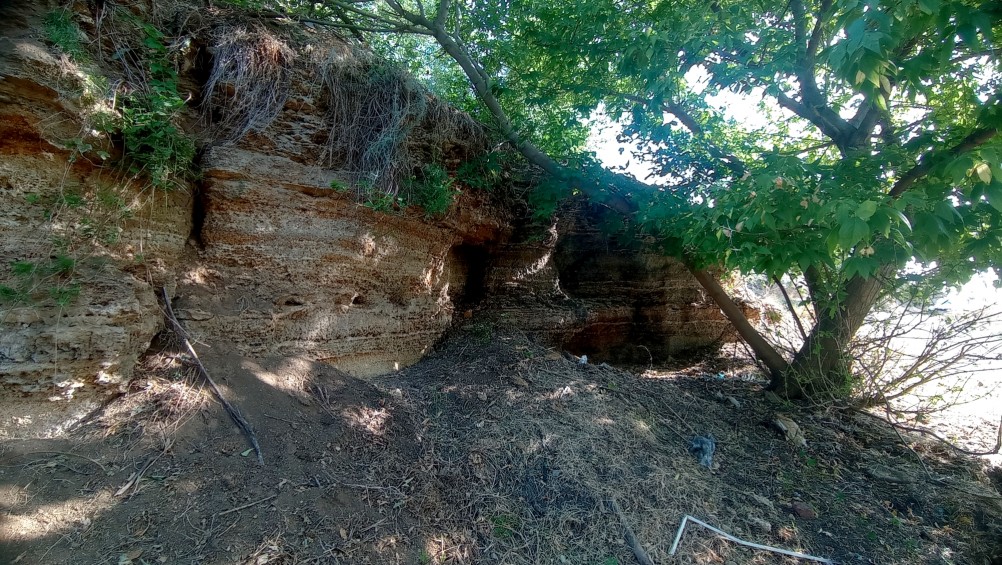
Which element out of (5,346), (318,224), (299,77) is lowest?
(5,346)

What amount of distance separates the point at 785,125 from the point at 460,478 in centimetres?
635

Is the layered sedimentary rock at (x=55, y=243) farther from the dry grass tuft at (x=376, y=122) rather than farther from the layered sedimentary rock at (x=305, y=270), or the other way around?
the dry grass tuft at (x=376, y=122)

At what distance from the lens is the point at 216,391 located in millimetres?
2859

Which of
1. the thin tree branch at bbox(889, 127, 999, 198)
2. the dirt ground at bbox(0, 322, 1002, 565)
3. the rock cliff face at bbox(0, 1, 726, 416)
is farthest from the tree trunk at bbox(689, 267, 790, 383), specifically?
the thin tree branch at bbox(889, 127, 999, 198)

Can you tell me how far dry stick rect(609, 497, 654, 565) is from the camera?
2750 mm

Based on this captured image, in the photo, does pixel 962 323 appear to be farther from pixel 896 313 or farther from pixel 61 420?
pixel 61 420

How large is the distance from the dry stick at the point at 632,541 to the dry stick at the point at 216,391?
7.45ft

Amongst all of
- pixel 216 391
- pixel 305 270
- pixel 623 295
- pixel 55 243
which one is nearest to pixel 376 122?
pixel 305 270

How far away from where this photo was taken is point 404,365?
4.76 meters

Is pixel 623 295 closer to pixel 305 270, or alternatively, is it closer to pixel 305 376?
pixel 305 270

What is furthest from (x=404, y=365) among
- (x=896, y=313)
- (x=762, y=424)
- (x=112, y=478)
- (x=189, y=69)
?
(x=896, y=313)

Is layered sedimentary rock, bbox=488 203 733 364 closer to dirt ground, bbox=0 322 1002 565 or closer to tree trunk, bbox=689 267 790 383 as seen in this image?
tree trunk, bbox=689 267 790 383

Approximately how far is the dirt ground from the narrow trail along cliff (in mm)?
18

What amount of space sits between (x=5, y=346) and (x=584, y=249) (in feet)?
19.9
